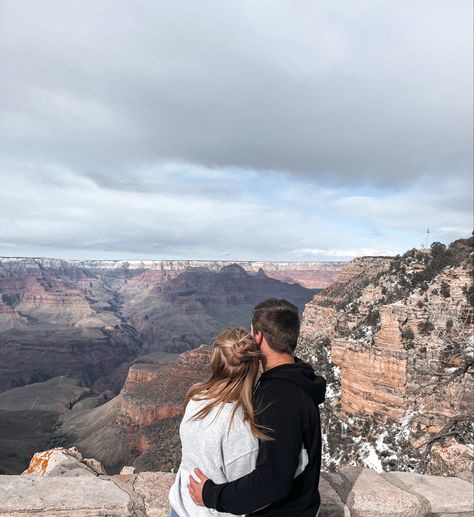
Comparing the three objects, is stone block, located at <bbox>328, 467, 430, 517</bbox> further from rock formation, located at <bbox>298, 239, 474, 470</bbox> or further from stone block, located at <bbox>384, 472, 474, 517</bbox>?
rock formation, located at <bbox>298, 239, 474, 470</bbox>

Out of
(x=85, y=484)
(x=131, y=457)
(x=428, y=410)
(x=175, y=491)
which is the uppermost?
(x=175, y=491)

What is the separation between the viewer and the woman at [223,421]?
2.38 meters

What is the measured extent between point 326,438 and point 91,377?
97.3 meters

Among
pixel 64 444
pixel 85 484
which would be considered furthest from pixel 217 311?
pixel 85 484

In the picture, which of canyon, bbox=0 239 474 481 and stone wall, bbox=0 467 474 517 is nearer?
stone wall, bbox=0 467 474 517

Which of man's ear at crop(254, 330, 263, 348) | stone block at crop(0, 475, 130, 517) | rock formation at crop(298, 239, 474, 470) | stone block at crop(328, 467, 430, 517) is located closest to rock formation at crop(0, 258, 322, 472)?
rock formation at crop(298, 239, 474, 470)

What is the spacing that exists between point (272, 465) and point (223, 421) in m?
0.35

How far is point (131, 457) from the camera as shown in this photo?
41406mm

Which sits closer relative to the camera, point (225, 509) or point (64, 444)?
point (225, 509)

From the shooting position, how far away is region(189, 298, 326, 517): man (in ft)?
7.44

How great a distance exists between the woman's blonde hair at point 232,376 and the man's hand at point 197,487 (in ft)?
1.11

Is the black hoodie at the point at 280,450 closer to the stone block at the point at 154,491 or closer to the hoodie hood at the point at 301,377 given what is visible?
the hoodie hood at the point at 301,377

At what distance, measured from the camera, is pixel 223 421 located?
239cm

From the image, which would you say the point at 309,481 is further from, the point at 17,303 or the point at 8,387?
the point at 17,303
